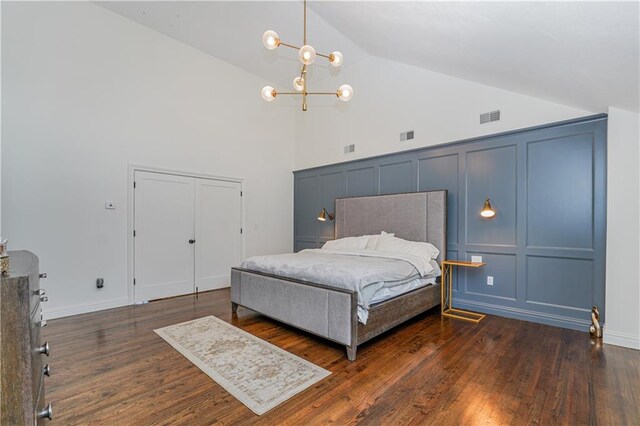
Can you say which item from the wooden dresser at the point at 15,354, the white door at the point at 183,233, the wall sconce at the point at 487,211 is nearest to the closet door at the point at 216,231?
the white door at the point at 183,233

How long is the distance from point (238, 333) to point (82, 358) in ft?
4.66

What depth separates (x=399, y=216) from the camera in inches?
194

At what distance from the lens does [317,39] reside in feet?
16.6

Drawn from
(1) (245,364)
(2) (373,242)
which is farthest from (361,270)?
(2) (373,242)

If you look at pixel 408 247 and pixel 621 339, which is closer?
pixel 621 339

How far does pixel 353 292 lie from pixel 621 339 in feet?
9.17

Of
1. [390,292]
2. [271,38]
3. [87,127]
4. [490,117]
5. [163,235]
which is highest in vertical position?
[271,38]

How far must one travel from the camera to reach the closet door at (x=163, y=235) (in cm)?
476

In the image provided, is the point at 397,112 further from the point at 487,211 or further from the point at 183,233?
the point at 183,233

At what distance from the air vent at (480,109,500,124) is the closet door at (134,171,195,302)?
476cm

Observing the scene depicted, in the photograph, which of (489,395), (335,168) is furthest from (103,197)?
(489,395)

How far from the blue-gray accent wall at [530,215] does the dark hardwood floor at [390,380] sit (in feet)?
1.54

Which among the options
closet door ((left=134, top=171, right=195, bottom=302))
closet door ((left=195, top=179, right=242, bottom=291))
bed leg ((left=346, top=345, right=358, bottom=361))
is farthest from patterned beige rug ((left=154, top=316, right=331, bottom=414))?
closet door ((left=195, top=179, right=242, bottom=291))

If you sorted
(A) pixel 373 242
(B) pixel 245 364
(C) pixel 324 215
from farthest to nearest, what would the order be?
(C) pixel 324 215
(A) pixel 373 242
(B) pixel 245 364
